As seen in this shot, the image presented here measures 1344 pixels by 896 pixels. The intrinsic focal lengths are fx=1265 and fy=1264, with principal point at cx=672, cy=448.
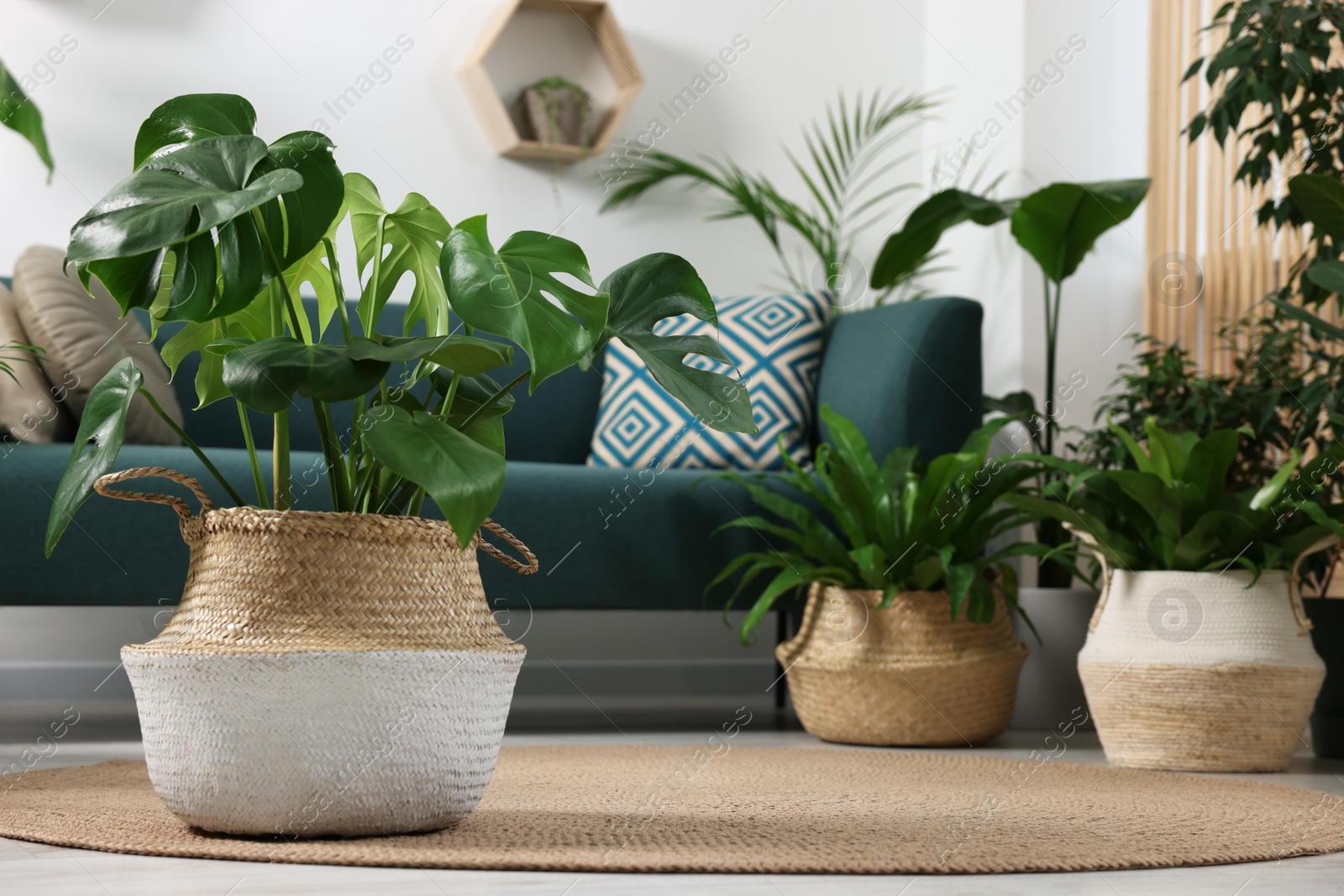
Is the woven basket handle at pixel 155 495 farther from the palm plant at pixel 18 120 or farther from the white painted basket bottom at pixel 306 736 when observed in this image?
the palm plant at pixel 18 120

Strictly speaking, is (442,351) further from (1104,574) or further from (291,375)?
(1104,574)

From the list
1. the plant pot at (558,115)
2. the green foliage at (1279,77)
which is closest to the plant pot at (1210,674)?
the green foliage at (1279,77)

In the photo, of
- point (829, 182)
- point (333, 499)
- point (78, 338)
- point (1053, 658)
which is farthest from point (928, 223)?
point (333, 499)

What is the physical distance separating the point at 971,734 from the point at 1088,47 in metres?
1.90

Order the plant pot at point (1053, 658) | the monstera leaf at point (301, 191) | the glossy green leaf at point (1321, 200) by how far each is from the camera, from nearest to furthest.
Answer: the monstera leaf at point (301, 191) → the glossy green leaf at point (1321, 200) → the plant pot at point (1053, 658)

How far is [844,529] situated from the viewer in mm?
2217

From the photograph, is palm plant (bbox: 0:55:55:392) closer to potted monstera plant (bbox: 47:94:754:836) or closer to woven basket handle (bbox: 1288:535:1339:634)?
potted monstera plant (bbox: 47:94:754:836)

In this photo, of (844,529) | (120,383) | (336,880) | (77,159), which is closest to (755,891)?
(336,880)

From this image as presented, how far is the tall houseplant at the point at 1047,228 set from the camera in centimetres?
266

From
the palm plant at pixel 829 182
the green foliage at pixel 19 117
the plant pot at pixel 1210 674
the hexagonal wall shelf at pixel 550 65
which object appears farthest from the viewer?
the palm plant at pixel 829 182

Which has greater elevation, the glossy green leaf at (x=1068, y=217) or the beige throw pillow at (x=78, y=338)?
the glossy green leaf at (x=1068, y=217)

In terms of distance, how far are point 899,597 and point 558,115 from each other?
166 cm

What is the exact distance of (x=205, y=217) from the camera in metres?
0.92

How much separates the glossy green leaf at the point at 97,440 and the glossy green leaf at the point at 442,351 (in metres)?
0.23
